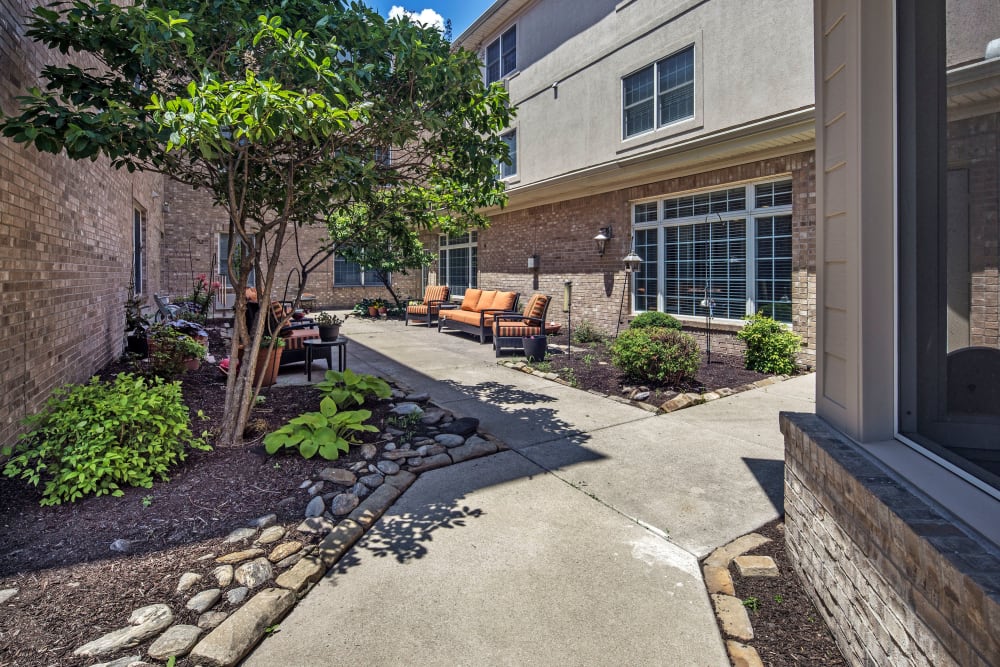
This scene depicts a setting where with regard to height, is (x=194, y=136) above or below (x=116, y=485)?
above

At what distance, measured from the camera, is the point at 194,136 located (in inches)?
104

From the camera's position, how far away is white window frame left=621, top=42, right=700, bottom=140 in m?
8.56

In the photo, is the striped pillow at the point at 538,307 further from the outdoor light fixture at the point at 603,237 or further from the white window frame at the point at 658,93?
the white window frame at the point at 658,93

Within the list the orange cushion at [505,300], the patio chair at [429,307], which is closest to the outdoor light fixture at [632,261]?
the orange cushion at [505,300]

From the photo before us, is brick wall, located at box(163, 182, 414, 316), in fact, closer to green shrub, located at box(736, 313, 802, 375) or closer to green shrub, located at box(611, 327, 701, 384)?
green shrub, located at box(611, 327, 701, 384)

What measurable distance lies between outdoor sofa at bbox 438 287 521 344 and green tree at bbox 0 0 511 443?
201 inches

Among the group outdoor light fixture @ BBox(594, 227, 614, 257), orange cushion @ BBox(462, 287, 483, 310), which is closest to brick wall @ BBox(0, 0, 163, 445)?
orange cushion @ BBox(462, 287, 483, 310)

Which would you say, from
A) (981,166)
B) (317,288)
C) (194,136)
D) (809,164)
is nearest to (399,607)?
(194,136)

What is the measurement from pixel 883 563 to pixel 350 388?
13.9ft

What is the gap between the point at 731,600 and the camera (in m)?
2.26

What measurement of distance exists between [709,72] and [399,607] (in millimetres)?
8998

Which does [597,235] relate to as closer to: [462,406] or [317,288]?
[462,406]

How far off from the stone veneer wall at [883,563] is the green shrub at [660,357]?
336 centimetres

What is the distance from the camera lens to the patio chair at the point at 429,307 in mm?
12812
